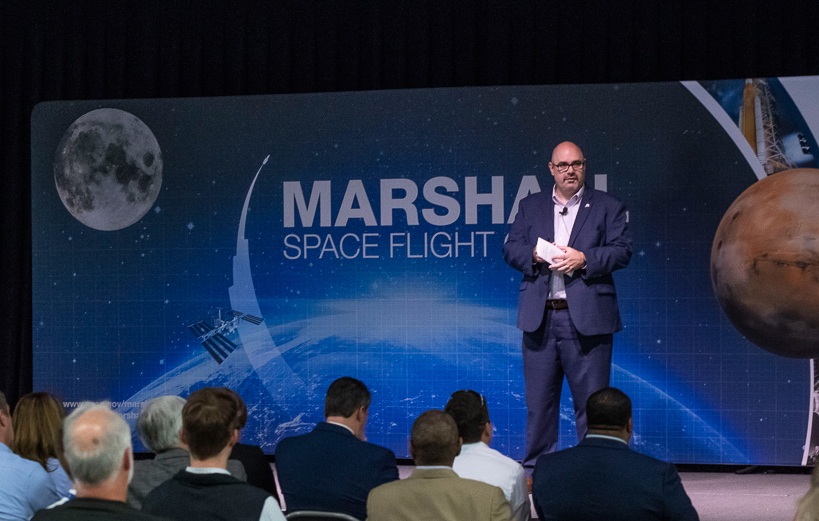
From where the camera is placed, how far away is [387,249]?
5.23 meters

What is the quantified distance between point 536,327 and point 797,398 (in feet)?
6.06

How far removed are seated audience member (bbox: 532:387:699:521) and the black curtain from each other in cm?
320

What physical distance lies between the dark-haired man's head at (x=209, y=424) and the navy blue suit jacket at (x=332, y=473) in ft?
1.31

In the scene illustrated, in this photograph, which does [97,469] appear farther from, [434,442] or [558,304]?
[558,304]

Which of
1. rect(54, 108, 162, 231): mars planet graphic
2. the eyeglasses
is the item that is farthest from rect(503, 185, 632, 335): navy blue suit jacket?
rect(54, 108, 162, 231): mars planet graphic

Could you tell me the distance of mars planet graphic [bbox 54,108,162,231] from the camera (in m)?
5.46

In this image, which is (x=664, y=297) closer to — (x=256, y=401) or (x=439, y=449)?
(x=256, y=401)

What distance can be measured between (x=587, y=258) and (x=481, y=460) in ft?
4.73

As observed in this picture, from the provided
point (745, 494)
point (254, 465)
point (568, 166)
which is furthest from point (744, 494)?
point (254, 465)

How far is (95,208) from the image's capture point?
549 cm

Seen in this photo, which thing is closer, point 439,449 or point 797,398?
point 439,449

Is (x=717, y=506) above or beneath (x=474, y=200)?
beneath

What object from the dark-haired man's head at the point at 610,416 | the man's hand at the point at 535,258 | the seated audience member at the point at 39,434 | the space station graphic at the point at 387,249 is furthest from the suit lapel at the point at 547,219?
the seated audience member at the point at 39,434

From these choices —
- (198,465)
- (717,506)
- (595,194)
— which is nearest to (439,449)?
(198,465)
